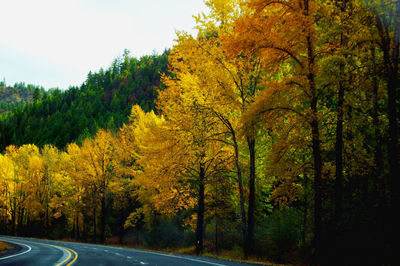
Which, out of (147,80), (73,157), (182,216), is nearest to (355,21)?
(182,216)

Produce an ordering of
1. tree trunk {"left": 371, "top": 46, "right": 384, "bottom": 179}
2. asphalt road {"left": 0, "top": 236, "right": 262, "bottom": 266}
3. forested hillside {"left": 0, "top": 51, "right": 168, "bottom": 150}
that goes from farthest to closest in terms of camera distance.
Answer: forested hillside {"left": 0, "top": 51, "right": 168, "bottom": 150}
asphalt road {"left": 0, "top": 236, "right": 262, "bottom": 266}
tree trunk {"left": 371, "top": 46, "right": 384, "bottom": 179}

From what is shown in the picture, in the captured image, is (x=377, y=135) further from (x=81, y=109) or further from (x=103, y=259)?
(x=81, y=109)

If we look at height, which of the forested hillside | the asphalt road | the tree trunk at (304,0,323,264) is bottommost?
the asphalt road

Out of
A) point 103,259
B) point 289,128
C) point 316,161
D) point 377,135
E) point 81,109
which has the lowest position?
point 103,259

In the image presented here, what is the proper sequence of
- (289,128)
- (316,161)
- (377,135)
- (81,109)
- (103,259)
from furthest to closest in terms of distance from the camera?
(81,109) < (103,259) < (289,128) < (316,161) < (377,135)

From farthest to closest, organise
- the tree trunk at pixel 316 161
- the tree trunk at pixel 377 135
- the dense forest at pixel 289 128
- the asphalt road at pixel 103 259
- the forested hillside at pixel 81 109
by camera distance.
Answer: the forested hillside at pixel 81 109 < the asphalt road at pixel 103 259 < the tree trunk at pixel 316 161 < the dense forest at pixel 289 128 < the tree trunk at pixel 377 135

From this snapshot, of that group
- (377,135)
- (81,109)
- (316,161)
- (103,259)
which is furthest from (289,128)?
(81,109)

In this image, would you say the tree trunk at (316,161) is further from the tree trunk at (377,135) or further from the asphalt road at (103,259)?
the asphalt road at (103,259)

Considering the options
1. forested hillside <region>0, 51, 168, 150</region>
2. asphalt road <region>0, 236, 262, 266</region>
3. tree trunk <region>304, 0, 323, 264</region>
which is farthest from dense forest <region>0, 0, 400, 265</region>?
forested hillside <region>0, 51, 168, 150</region>

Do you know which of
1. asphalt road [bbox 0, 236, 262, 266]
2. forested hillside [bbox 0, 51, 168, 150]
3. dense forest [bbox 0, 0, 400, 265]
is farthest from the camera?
forested hillside [bbox 0, 51, 168, 150]

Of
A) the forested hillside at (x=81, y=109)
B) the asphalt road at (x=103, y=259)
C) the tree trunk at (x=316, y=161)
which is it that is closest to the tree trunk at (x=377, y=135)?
the tree trunk at (x=316, y=161)

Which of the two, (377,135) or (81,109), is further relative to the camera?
(81,109)

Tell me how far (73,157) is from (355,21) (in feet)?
139

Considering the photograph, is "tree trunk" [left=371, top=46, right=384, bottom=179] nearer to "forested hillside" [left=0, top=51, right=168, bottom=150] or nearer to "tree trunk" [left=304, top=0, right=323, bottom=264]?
"tree trunk" [left=304, top=0, right=323, bottom=264]
